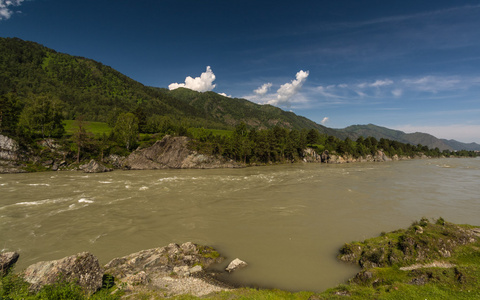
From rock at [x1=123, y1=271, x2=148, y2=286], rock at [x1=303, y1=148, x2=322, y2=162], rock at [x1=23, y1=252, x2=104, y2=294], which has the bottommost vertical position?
rock at [x1=123, y1=271, x2=148, y2=286]

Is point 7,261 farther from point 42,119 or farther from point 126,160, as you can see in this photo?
point 42,119

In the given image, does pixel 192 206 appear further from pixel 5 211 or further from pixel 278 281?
pixel 5 211

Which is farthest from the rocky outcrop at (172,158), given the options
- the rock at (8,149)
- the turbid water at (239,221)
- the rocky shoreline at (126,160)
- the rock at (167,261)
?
the rock at (167,261)

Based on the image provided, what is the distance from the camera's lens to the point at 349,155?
373ft

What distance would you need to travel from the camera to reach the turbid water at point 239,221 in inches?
501

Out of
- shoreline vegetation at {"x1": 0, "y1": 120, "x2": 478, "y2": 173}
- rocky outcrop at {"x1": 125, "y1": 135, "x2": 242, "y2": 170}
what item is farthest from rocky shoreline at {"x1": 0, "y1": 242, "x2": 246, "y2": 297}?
rocky outcrop at {"x1": 125, "y1": 135, "x2": 242, "y2": 170}

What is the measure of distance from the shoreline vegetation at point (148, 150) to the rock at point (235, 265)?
59.2 m

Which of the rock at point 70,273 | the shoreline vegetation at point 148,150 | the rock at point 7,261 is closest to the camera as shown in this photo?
the rock at point 70,273

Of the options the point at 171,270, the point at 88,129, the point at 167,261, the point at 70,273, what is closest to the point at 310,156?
the point at 167,261

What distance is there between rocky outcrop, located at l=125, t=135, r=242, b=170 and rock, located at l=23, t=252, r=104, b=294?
Result: 64677mm

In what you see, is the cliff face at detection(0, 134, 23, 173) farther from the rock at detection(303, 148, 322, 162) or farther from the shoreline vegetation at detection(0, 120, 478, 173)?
the rock at detection(303, 148, 322, 162)

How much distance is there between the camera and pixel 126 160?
70.2 m

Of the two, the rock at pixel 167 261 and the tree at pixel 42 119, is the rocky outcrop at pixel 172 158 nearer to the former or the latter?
the tree at pixel 42 119

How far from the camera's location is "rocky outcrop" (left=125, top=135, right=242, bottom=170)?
70.8m
